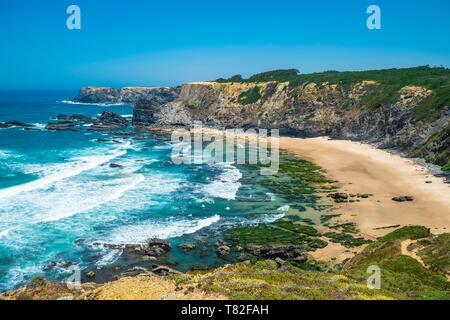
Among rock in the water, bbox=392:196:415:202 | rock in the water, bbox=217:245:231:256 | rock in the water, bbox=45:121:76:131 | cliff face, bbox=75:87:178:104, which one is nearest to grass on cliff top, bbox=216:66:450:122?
rock in the water, bbox=392:196:415:202

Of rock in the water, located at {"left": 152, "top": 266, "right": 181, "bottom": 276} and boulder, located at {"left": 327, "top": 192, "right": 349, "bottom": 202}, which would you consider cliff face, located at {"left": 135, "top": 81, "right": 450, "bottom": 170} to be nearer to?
boulder, located at {"left": 327, "top": 192, "right": 349, "bottom": 202}

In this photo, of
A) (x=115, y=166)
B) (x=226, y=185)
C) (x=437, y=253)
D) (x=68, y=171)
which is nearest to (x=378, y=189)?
(x=226, y=185)

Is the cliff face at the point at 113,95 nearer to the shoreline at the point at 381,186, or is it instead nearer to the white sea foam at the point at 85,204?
the shoreline at the point at 381,186

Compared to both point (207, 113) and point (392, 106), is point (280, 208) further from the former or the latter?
point (207, 113)

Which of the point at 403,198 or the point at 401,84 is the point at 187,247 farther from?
the point at 401,84
